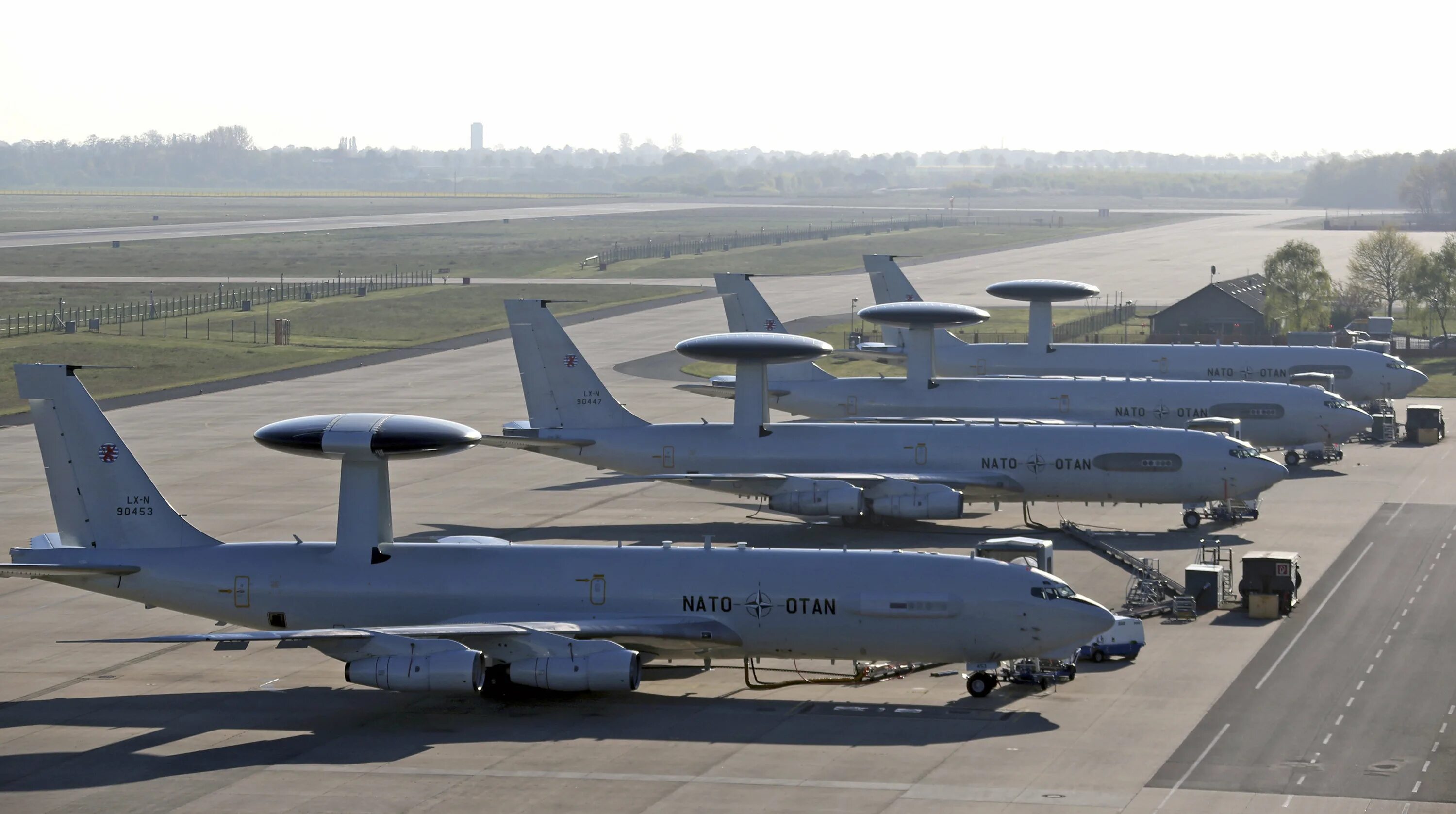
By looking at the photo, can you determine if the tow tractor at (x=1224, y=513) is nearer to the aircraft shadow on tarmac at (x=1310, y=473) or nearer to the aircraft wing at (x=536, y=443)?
the aircraft shadow on tarmac at (x=1310, y=473)

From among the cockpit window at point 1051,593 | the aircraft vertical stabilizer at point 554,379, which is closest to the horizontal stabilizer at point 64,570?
the cockpit window at point 1051,593

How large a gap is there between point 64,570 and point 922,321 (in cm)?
5069

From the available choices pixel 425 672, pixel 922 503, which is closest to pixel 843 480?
pixel 922 503

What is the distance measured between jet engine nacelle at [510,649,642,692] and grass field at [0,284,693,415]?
72.2 meters

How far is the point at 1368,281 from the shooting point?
162500 millimetres

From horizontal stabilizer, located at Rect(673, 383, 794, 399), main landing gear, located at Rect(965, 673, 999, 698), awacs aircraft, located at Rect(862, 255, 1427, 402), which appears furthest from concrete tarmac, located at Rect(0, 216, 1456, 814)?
awacs aircraft, located at Rect(862, 255, 1427, 402)

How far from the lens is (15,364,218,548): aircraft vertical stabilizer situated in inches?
1874

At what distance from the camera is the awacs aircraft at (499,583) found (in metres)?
46.2

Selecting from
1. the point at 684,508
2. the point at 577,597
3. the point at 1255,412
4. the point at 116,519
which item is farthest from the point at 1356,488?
the point at 116,519

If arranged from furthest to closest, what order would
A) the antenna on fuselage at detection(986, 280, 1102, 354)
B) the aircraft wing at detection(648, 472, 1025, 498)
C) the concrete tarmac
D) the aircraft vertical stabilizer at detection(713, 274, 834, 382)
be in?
the antenna on fuselage at detection(986, 280, 1102, 354) → the aircraft vertical stabilizer at detection(713, 274, 834, 382) → the aircraft wing at detection(648, 472, 1025, 498) → the concrete tarmac

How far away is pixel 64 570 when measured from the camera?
46.8 metres

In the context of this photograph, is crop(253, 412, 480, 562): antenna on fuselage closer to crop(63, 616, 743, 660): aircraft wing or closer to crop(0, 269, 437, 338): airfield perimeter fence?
crop(63, 616, 743, 660): aircraft wing

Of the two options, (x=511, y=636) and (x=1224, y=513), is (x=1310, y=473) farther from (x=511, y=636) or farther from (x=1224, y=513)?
(x=511, y=636)

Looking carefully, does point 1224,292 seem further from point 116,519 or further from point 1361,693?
point 116,519
